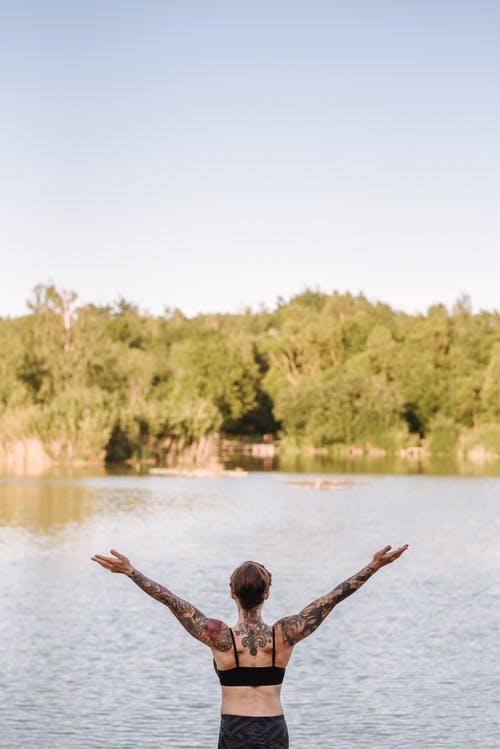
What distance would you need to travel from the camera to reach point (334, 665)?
14.8 meters

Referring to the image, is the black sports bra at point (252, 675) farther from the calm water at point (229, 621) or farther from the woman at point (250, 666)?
the calm water at point (229, 621)

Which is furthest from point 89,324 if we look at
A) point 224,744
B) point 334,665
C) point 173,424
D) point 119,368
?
point 224,744

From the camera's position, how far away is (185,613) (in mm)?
5434

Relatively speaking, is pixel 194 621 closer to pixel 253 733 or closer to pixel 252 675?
pixel 252 675

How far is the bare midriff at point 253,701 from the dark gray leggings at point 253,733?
0.08 ft

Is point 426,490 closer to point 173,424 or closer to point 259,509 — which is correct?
point 259,509

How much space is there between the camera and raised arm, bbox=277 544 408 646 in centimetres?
538

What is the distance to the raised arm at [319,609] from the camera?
5.38m

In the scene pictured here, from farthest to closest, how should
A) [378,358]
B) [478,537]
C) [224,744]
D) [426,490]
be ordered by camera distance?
[378,358], [426,490], [478,537], [224,744]

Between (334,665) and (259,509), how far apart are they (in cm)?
2151

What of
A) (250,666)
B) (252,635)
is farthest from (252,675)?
(252,635)

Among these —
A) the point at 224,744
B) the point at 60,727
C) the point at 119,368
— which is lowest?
the point at 60,727

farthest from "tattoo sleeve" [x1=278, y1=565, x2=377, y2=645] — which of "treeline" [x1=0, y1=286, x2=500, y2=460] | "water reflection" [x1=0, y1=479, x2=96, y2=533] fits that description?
"treeline" [x1=0, y1=286, x2=500, y2=460]

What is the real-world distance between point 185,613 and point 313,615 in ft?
1.81
